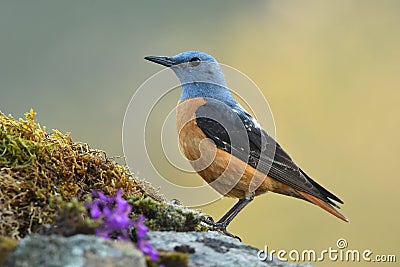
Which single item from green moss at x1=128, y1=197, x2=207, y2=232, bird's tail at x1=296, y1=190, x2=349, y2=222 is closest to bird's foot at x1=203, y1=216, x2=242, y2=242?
green moss at x1=128, y1=197, x2=207, y2=232

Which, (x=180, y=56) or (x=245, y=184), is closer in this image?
(x=245, y=184)

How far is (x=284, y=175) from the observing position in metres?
5.66

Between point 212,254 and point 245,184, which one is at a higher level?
A: point 245,184

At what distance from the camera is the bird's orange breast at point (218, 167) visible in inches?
211

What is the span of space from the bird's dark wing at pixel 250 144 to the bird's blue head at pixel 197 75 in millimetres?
344

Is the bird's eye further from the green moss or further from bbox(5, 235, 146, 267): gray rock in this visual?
bbox(5, 235, 146, 267): gray rock

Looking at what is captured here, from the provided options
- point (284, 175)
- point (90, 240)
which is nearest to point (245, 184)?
point (284, 175)

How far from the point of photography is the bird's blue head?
6.27 metres

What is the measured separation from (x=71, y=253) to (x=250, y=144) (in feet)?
12.2

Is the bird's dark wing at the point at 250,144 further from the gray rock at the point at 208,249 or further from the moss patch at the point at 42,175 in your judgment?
the gray rock at the point at 208,249

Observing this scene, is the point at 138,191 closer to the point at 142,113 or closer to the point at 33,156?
the point at 142,113

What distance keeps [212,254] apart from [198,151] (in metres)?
2.60

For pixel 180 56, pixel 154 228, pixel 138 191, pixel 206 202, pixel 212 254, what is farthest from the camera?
pixel 180 56

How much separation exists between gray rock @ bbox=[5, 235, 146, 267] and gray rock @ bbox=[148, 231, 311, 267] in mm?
547
